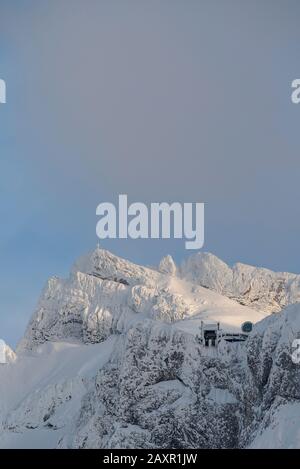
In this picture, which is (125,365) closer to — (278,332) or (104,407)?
(104,407)

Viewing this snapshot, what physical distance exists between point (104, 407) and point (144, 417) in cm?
1438

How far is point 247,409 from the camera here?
151 meters

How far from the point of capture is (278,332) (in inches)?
5802

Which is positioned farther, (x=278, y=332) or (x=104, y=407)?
(x=104, y=407)

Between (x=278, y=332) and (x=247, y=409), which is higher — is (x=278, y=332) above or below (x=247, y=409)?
Result: above
